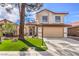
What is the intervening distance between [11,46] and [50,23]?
119 cm

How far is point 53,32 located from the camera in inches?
279

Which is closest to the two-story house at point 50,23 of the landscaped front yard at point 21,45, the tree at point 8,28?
the landscaped front yard at point 21,45

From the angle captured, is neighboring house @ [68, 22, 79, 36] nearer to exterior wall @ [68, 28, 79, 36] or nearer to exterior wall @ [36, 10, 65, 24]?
exterior wall @ [68, 28, 79, 36]

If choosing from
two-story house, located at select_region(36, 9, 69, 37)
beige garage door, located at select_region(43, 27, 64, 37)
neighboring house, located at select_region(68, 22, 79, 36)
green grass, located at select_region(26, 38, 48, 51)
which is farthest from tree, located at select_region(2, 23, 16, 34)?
neighboring house, located at select_region(68, 22, 79, 36)

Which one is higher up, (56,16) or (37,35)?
(56,16)

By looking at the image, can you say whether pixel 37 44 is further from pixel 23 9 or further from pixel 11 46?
pixel 23 9

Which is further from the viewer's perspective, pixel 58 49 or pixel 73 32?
pixel 73 32

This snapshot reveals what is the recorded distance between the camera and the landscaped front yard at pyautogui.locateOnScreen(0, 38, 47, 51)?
6.86 meters

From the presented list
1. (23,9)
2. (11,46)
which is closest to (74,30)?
(23,9)

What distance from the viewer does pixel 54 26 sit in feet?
23.0

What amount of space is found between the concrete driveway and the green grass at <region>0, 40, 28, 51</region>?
1.91 ft

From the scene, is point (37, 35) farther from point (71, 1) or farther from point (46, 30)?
point (71, 1)

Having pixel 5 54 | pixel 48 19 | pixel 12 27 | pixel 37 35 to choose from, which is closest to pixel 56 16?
pixel 48 19

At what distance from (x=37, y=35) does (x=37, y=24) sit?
0.95 ft
